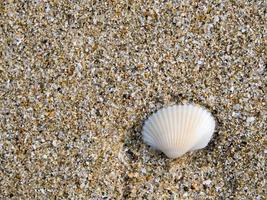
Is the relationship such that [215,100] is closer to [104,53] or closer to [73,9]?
[104,53]

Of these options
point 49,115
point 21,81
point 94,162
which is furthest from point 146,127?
point 21,81

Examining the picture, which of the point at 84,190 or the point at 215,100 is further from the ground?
Result: the point at 215,100

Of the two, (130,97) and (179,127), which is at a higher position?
(130,97)

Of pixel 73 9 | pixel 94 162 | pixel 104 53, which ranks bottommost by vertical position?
pixel 94 162
